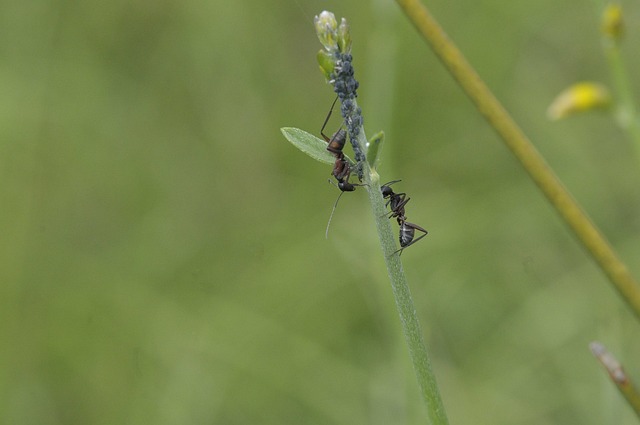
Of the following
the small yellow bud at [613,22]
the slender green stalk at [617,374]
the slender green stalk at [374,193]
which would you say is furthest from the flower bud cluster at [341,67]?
the small yellow bud at [613,22]

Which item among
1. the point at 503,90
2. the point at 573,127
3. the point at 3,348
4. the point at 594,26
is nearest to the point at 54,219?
the point at 3,348

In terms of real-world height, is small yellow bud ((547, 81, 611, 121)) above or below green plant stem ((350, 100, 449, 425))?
above

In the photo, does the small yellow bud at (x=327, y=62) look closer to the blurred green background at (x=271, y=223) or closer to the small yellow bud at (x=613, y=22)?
the small yellow bud at (x=613, y=22)

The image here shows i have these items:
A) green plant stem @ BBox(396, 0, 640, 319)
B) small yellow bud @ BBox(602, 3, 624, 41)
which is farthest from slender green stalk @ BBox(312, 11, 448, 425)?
small yellow bud @ BBox(602, 3, 624, 41)

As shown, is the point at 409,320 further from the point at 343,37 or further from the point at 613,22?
the point at 613,22

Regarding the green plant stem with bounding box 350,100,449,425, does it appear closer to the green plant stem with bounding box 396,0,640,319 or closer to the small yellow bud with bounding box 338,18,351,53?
the small yellow bud with bounding box 338,18,351,53

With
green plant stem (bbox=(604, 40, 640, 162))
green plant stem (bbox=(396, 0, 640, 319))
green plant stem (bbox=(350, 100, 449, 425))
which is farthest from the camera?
green plant stem (bbox=(604, 40, 640, 162))
